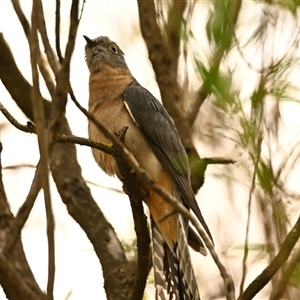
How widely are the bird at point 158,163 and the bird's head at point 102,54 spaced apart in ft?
1.43

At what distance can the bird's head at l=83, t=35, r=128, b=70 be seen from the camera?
7.16m

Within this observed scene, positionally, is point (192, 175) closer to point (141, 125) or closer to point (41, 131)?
point (141, 125)

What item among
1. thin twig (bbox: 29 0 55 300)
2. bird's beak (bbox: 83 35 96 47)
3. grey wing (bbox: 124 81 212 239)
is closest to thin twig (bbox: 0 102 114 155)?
thin twig (bbox: 29 0 55 300)

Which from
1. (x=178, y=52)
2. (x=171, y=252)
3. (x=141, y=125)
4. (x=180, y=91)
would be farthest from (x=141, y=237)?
(x=178, y=52)

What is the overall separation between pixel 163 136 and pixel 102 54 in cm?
138

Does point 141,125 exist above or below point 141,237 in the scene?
above

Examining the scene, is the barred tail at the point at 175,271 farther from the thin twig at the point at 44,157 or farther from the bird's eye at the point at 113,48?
the thin twig at the point at 44,157

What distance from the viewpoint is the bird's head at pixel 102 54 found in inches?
282

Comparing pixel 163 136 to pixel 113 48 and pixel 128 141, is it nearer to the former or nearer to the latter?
pixel 128 141

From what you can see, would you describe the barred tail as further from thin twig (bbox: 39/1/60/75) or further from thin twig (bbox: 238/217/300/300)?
thin twig (bbox: 39/1/60/75)

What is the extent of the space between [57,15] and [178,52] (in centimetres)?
408

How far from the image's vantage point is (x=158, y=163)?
631 cm

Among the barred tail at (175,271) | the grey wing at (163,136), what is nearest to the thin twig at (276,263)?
the barred tail at (175,271)

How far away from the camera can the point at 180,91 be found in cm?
692
